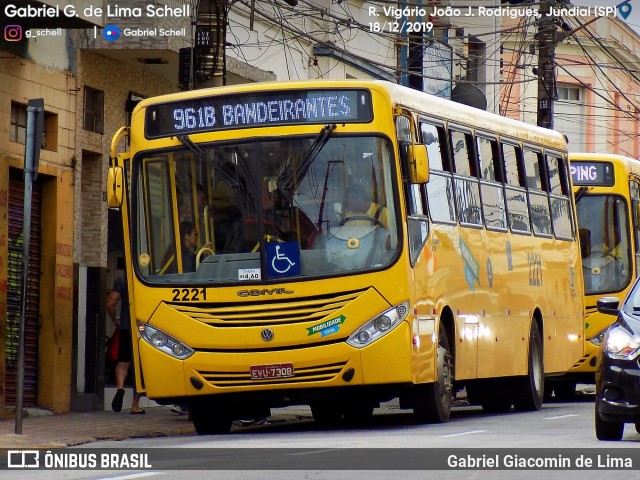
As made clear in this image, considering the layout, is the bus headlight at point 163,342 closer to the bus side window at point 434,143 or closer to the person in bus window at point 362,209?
the person in bus window at point 362,209

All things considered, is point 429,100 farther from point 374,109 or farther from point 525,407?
point 525,407

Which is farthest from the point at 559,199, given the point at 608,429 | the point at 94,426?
the point at 608,429

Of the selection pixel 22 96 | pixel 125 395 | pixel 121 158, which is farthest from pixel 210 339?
pixel 125 395

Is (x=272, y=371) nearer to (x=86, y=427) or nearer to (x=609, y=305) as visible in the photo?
(x=609, y=305)

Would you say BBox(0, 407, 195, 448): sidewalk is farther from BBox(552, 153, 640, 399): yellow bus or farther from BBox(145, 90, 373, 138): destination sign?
BBox(552, 153, 640, 399): yellow bus

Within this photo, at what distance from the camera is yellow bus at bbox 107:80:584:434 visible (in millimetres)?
15883

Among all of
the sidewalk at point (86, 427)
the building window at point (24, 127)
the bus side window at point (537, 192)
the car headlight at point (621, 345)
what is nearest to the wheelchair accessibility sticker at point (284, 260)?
the sidewalk at point (86, 427)

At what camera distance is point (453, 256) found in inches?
704

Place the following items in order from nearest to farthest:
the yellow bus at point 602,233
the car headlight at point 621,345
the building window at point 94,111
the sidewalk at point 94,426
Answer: the car headlight at point 621,345
the sidewalk at point 94,426
the building window at point 94,111
the yellow bus at point 602,233

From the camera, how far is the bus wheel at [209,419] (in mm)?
17250

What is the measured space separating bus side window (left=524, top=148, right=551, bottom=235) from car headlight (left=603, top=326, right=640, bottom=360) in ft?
23.3

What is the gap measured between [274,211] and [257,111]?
103 centimetres

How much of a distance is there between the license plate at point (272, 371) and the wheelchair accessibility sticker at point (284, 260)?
2.73 feet

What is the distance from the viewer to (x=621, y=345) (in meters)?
13.8
